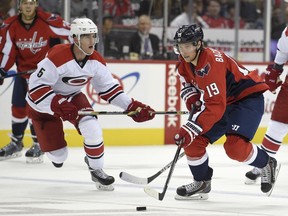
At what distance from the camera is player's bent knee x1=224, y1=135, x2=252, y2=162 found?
493 centimetres

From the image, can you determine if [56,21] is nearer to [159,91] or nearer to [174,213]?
[159,91]

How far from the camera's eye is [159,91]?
27.1ft

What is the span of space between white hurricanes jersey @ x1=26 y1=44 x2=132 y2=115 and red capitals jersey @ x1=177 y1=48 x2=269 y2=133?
0.65 m

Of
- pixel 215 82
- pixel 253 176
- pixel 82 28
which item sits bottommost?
pixel 253 176

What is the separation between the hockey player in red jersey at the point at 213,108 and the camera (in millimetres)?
4766

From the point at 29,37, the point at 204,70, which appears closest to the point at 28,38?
the point at 29,37

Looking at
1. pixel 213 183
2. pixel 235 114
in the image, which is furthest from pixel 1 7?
pixel 235 114

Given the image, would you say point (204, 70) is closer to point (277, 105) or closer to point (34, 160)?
point (277, 105)

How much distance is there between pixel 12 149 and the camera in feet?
23.4

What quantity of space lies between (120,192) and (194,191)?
18.6 inches

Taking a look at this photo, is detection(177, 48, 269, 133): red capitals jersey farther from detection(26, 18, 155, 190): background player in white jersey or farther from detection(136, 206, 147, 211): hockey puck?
detection(26, 18, 155, 190): background player in white jersey

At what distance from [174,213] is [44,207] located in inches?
26.1

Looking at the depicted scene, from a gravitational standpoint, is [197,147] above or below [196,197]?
above

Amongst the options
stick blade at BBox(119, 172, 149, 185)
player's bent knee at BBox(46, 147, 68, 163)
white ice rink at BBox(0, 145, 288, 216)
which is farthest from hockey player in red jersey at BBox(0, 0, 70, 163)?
stick blade at BBox(119, 172, 149, 185)
